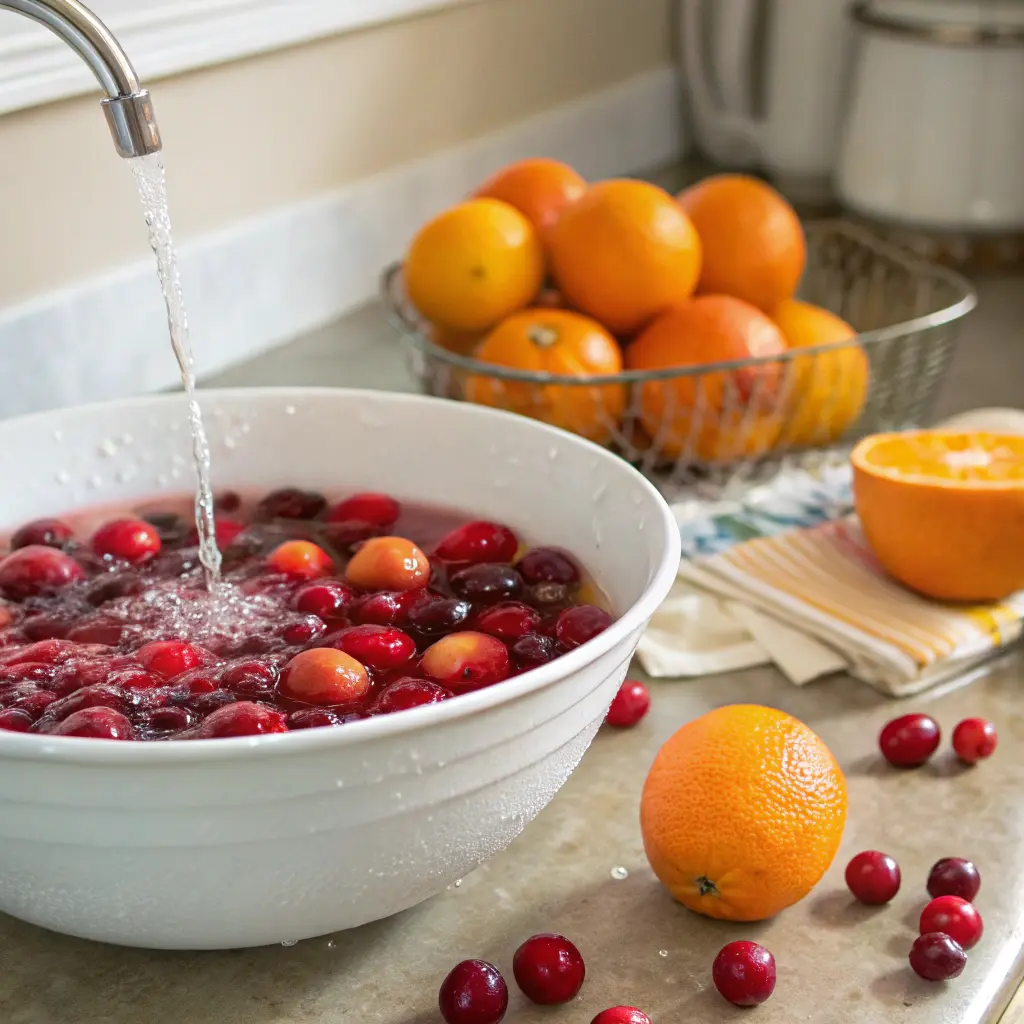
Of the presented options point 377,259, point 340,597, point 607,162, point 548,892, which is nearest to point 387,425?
point 340,597

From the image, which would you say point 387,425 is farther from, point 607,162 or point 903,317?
point 607,162

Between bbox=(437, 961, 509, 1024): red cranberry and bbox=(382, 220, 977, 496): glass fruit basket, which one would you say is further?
bbox=(382, 220, 977, 496): glass fruit basket

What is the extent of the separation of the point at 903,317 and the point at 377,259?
0.59m

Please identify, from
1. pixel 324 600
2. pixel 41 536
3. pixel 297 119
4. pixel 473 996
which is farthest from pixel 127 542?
pixel 297 119

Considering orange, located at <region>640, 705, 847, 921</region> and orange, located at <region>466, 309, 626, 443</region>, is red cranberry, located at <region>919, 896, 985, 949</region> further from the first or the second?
orange, located at <region>466, 309, 626, 443</region>

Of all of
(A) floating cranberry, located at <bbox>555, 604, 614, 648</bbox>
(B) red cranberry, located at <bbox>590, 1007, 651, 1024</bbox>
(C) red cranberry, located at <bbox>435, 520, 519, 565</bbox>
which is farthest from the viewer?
(C) red cranberry, located at <bbox>435, 520, 519, 565</bbox>

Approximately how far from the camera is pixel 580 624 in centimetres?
73

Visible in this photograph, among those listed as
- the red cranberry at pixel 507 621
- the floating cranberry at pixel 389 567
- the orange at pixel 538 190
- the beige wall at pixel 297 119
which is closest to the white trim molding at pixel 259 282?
the beige wall at pixel 297 119

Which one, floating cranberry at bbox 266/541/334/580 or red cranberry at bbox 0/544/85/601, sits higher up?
red cranberry at bbox 0/544/85/601

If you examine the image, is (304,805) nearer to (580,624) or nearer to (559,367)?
(580,624)

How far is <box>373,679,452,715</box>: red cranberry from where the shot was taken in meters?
0.64

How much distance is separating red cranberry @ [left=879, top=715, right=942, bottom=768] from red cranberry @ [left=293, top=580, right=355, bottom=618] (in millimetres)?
349

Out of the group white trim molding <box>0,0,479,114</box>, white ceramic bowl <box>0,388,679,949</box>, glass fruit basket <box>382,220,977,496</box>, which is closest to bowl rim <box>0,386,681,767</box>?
white ceramic bowl <box>0,388,679,949</box>

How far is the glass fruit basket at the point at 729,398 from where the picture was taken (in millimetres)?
1114
